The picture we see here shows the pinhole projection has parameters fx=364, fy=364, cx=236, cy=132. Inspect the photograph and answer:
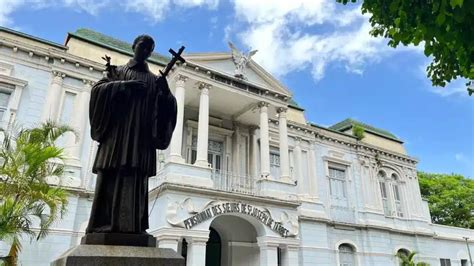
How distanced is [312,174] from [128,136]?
47.8 feet

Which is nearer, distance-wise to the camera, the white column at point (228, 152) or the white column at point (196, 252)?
the white column at point (196, 252)

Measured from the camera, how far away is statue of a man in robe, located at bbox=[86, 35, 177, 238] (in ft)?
11.6

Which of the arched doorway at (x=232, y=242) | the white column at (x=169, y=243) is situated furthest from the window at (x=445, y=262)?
the white column at (x=169, y=243)

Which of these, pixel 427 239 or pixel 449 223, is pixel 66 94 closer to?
pixel 427 239

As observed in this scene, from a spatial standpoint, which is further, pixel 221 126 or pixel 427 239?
pixel 427 239

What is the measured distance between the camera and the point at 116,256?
3109mm

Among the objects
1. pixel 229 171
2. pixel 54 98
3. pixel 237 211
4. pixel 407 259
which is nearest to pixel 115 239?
pixel 237 211

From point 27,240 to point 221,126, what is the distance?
7894 mm

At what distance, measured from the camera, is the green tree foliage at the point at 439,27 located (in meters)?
4.24

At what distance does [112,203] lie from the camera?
356 centimetres

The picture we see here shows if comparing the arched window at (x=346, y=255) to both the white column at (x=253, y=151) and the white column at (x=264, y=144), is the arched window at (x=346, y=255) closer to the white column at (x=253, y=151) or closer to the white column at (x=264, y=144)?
the white column at (x=253, y=151)

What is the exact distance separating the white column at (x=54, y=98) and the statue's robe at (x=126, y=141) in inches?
368

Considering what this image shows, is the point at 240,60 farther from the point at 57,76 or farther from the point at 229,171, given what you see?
the point at 57,76

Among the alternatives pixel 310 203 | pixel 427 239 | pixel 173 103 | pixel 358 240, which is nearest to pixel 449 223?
pixel 427 239
